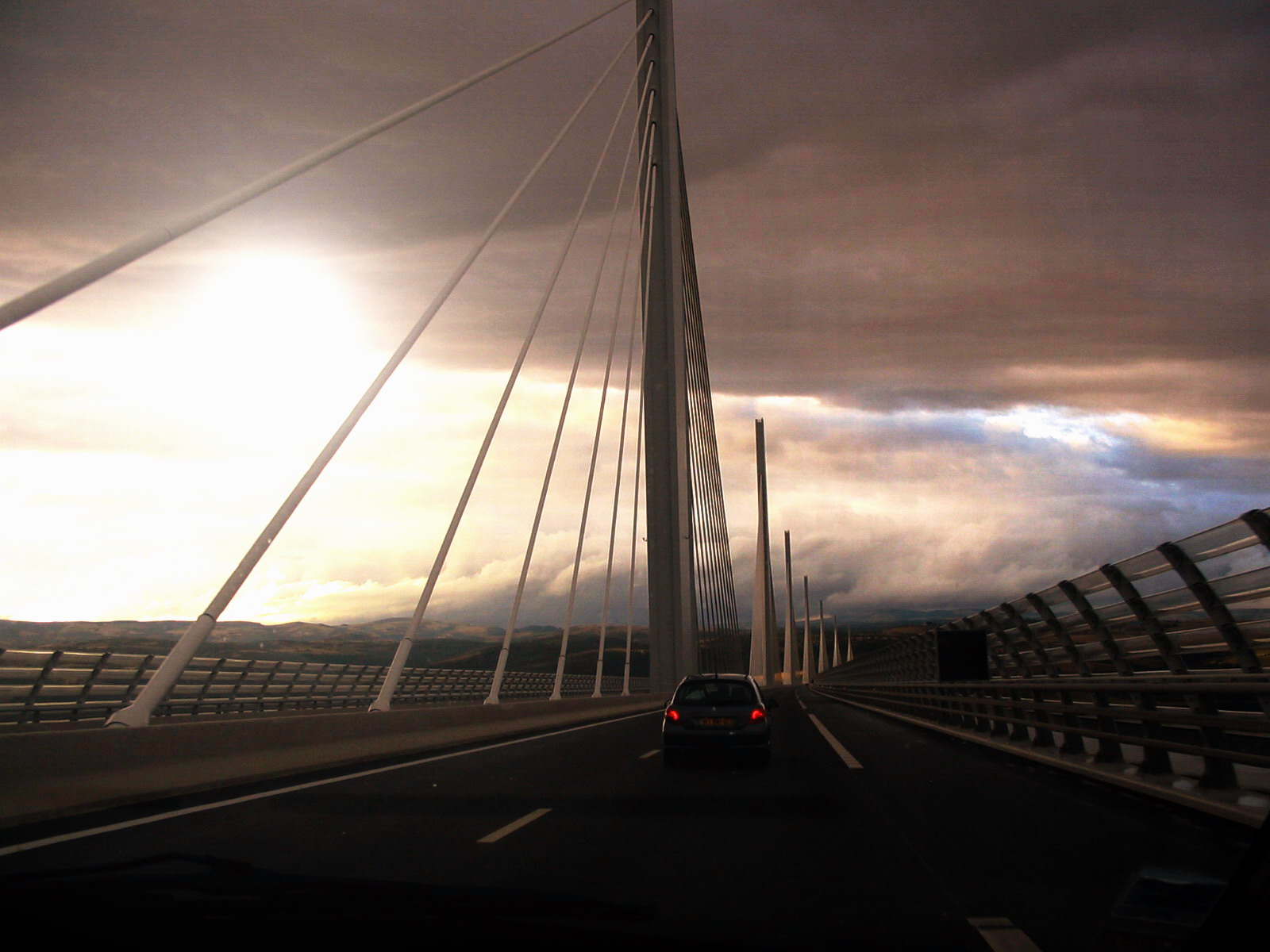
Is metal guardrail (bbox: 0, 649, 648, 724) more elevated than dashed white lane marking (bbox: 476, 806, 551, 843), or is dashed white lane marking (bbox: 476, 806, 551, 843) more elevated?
metal guardrail (bbox: 0, 649, 648, 724)

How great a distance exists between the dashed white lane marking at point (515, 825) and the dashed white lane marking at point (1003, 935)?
3.59 m

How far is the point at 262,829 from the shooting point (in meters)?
8.41

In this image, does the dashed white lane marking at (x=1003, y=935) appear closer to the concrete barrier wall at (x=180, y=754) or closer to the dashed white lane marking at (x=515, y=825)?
the dashed white lane marking at (x=515, y=825)

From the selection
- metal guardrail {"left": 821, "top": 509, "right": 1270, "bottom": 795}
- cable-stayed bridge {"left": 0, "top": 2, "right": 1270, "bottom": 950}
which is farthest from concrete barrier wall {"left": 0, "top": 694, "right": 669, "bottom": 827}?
metal guardrail {"left": 821, "top": 509, "right": 1270, "bottom": 795}

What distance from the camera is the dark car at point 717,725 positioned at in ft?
48.5

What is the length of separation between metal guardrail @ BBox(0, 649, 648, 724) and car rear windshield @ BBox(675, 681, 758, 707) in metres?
10.4

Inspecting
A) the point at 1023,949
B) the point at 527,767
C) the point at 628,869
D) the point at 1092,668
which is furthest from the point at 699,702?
the point at 1023,949

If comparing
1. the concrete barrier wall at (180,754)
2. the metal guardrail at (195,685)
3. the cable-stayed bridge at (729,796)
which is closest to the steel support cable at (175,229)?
the cable-stayed bridge at (729,796)

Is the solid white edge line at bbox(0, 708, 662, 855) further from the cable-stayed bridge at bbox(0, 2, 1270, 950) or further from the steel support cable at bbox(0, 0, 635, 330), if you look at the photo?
the steel support cable at bbox(0, 0, 635, 330)

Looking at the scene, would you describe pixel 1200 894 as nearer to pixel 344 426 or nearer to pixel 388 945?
pixel 388 945

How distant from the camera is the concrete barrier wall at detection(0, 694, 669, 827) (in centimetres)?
897

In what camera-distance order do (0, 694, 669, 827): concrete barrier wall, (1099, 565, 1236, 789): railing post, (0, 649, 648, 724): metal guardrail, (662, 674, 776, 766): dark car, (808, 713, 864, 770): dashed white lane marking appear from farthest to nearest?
(0, 649, 648, 724): metal guardrail → (662, 674, 776, 766): dark car → (808, 713, 864, 770): dashed white lane marking → (1099, 565, 1236, 789): railing post → (0, 694, 669, 827): concrete barrier wall

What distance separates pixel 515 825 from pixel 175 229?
6052 mm

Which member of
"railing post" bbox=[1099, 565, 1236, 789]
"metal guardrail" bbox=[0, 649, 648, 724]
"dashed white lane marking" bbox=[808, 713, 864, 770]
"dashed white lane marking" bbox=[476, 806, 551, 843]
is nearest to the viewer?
"dashed white lane marking" bbox=[476, 806, 551, 843]
